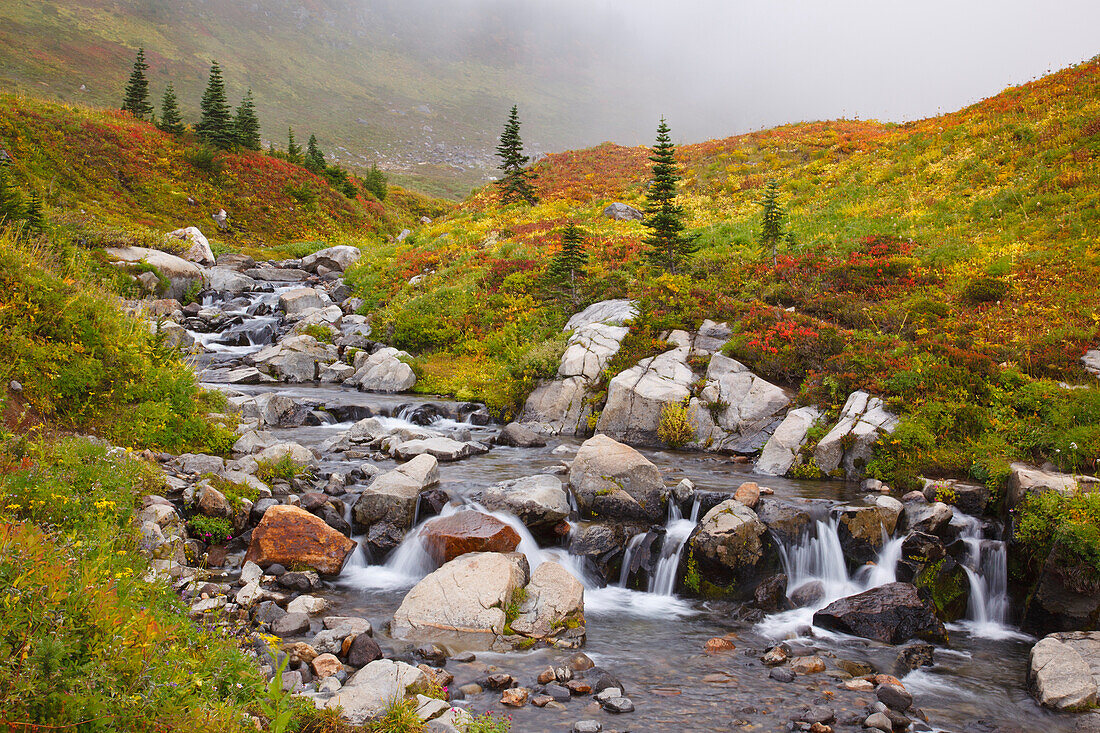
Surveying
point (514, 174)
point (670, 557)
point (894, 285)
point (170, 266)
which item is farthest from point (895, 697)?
point (514, 174)

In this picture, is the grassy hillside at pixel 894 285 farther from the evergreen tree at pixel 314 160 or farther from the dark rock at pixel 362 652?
the evergreen tree at pixel 314 160

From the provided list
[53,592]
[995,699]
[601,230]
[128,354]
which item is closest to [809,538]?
[995,699]

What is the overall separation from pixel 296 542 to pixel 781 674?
7.04m

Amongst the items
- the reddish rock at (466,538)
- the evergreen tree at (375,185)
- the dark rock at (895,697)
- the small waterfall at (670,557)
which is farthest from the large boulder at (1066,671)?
the evergreen tree at (375,185)

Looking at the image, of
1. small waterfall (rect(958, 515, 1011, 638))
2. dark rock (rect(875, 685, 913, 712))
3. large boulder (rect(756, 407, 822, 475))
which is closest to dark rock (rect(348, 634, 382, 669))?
dark rock (rect(875, 685, 913, 712))

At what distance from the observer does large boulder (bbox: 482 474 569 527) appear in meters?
10.7

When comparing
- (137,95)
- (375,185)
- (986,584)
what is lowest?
(986,584)

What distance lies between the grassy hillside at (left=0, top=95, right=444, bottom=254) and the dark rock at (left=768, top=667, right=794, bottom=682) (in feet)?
105

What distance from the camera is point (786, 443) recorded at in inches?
551

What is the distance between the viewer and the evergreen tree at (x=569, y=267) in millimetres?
23016

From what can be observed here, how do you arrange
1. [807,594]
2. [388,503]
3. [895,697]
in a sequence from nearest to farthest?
1. [895,697]
2. [807,594]
3. [388,503]

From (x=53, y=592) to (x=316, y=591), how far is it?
5.69m

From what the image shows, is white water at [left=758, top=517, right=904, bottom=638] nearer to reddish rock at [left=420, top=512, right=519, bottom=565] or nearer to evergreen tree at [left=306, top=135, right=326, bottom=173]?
reddish rock at [left=420, top=512, right=519, bottom=565]

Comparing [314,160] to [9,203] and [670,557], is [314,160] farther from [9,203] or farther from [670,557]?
[670,557]
